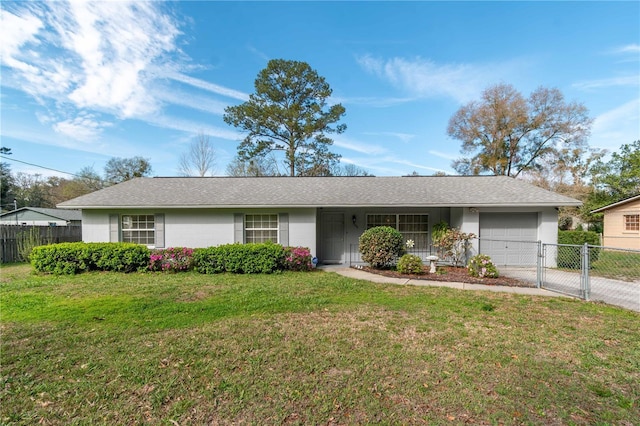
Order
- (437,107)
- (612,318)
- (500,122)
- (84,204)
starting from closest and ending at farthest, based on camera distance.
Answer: (612,318)
(84,204)
(437,107)
(500,122)

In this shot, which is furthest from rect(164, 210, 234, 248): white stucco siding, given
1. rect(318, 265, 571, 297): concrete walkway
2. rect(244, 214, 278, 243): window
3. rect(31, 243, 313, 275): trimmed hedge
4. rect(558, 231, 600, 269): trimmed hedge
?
rect(558, 231, 600, 269): trimmed hedge

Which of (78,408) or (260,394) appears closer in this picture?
(78,408)

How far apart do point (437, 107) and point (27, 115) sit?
20.2 meters

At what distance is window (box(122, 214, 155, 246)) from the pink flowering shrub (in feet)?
6.19

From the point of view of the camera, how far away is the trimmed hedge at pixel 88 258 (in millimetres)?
9117

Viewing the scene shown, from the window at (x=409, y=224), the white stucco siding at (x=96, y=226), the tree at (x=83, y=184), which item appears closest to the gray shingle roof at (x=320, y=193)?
the white stucco siding at (x=96, y=226)

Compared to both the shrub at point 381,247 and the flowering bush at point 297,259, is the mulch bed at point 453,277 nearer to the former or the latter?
the shrub at point 381,247

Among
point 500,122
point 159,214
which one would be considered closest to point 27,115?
point 159,214

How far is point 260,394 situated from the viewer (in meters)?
2.81

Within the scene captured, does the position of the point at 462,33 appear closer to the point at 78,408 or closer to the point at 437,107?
the point at 437,107

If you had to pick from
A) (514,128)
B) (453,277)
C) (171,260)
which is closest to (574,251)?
(453,277)

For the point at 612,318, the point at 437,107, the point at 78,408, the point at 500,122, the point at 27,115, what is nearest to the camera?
the point at 78,408

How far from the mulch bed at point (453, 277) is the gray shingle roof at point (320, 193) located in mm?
2346

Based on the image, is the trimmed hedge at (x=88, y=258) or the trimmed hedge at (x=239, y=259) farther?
the trimmed hedge at (x=239, y=259)
